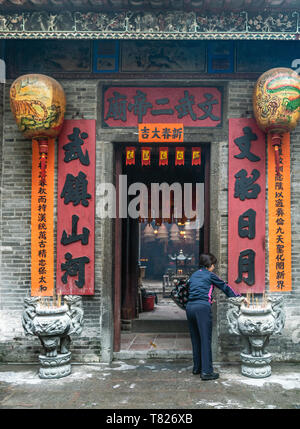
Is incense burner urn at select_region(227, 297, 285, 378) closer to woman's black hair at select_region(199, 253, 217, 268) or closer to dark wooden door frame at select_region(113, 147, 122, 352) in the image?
woman's black hair at select_region(199, 253, 217, 268)

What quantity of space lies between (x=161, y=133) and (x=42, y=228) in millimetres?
2350

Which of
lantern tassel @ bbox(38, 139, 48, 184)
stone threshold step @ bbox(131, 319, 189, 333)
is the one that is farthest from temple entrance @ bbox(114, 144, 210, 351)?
lantern tassel @ bbox(38, 139, 48, 184)

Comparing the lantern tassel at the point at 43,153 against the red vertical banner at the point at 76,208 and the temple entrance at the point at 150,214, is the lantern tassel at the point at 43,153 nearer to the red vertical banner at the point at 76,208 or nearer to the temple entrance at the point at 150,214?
the red vertical banner at the point at 76,208

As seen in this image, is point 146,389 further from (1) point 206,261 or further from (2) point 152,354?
(1) point 206,261

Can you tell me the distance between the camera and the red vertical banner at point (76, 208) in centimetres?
611

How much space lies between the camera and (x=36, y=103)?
5629 mm

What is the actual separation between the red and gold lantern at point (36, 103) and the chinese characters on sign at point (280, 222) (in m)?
3.25

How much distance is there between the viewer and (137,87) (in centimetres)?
636

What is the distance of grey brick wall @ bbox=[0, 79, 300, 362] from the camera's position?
6105 mm

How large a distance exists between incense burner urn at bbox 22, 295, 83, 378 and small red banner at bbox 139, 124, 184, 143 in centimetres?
264

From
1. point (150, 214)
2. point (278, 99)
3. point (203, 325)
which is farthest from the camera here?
point (150, 214)

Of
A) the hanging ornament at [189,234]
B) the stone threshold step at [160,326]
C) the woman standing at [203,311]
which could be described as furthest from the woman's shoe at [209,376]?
the hanging ornament at [189,234]

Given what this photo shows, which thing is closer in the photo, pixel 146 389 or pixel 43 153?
pixel 146 389

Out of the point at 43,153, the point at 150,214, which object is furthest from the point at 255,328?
the point at 150,214
